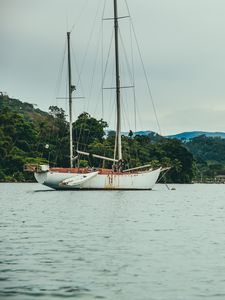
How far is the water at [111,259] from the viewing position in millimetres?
22203

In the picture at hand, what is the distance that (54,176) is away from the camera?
96750 millimetres

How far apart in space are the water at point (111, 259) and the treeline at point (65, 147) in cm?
10038

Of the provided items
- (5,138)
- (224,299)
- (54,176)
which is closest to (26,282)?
(224,299)

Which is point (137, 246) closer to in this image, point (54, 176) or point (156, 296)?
point (156, 296)

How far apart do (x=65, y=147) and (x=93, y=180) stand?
181 ft

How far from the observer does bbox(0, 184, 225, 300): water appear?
2220cm

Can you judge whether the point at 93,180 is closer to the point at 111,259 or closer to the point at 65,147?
the point at 65,147

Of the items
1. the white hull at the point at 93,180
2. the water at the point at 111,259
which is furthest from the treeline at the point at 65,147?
the water at the point at 111,259

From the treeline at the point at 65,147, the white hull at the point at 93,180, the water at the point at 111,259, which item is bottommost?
the water at the point at 111,259

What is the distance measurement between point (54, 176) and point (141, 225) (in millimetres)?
54276

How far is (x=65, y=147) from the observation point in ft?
502

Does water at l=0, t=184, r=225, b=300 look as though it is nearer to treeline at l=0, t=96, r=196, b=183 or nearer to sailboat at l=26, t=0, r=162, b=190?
sailboat at l=26, t=0, r=162, b=190

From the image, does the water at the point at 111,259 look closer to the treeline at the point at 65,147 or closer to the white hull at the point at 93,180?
the white hull at the point at 93,180

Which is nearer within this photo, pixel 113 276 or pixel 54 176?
pixel 113 276
